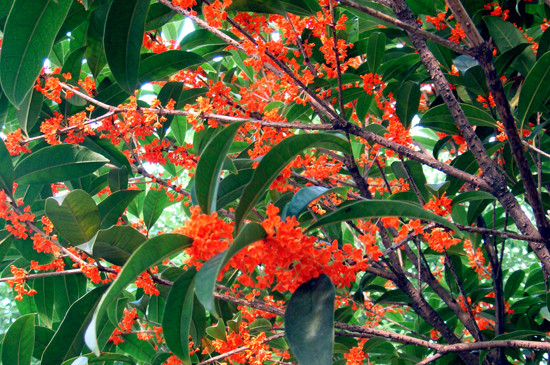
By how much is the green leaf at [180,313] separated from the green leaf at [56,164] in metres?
0.97

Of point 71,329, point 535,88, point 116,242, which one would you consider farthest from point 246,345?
point 535,88

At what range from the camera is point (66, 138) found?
2.14 metres

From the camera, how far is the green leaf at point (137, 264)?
0.97 m

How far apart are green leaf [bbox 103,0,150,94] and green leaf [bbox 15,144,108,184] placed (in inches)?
16.0

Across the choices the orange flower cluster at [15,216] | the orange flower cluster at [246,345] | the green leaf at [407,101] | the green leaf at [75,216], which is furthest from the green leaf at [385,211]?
the orange flower cluster at [15,216]

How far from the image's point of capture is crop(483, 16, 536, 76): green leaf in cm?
211

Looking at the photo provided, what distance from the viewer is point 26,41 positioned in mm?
1554

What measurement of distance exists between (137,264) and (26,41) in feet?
3.22

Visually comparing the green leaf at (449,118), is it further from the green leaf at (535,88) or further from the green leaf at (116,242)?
the green leaf at (116,242)

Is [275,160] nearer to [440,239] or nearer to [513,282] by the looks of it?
[440,239]

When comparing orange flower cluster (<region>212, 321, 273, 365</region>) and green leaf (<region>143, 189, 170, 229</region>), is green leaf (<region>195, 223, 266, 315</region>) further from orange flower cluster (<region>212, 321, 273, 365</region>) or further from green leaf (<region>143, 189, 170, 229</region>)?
green leaf (<region>143, 189, 170, 229</region>)

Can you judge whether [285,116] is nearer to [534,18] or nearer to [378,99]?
[378,99]

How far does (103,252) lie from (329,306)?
2.59ft

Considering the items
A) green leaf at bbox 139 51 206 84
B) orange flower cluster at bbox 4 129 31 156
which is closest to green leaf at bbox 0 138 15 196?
orange flower cluster at bbox 4 129 31 156
